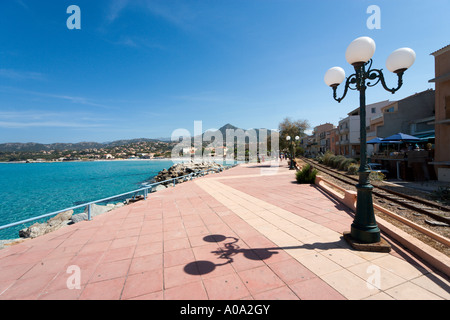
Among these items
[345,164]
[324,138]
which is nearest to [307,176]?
[345,164]

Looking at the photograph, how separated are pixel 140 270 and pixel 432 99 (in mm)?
33549

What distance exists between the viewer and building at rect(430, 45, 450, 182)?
13266mm

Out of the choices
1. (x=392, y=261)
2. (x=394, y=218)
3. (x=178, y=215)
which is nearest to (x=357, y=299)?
(x=392, y=261)

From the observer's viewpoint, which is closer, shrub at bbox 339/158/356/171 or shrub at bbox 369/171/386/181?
shrub at bbox 369/171/386/181

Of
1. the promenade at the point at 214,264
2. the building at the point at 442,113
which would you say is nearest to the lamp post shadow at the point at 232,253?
the promenade at the point at 214,264

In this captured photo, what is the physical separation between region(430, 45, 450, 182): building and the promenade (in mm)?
13573

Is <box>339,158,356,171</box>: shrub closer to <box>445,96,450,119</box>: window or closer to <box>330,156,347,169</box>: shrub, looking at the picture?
<box>330,156,347,169</box>: shrub

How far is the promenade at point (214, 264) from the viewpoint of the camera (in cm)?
268

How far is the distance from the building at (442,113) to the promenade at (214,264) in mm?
13573

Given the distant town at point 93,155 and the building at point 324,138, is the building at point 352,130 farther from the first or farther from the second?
the distant town at point 93,155

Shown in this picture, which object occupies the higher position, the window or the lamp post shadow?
the window

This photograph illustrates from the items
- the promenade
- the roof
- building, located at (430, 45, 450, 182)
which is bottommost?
the promenade

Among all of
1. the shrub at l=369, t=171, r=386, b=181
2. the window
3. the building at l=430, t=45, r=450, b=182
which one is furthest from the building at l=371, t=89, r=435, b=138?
the shrub at l=369, t=171, r=386, b=181
